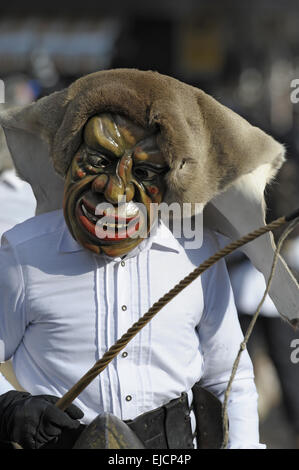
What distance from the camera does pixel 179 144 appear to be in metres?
2.34

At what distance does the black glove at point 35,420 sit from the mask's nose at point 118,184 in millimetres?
A: 573

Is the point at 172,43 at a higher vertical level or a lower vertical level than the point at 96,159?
lower

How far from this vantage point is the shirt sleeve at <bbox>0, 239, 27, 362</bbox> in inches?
96.1

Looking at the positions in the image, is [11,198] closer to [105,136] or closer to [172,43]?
[105,136]

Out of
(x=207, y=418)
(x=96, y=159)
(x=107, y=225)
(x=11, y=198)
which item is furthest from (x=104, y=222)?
(x=11, y=198)

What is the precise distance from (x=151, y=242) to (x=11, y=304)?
1.49 feet

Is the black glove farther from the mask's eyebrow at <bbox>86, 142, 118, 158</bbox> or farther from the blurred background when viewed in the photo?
the blurred background

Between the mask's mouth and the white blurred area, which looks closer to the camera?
the mask's mouth

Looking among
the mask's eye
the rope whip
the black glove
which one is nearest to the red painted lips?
the mask's eye

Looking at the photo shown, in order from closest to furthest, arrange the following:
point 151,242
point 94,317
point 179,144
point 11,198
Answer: point 179,144
point 94,317
point 151,242
point 11,198

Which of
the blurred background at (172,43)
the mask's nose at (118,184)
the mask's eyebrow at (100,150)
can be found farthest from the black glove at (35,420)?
the blurred background at (172,43)

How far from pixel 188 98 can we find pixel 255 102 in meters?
10.8

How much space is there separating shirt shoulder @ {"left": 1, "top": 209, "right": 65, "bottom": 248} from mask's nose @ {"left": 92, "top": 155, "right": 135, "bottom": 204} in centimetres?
25

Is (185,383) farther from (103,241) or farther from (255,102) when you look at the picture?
(255,102)
